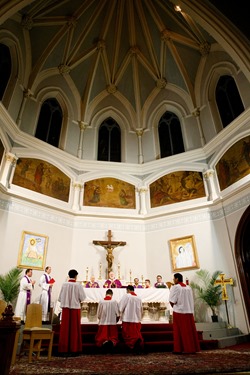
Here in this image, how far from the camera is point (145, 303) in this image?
8.95 meters

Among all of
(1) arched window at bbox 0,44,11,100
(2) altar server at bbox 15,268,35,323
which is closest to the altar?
(2) altar server at bbox 15,268,35,323

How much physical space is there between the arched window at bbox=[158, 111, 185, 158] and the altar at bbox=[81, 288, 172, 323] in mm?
7966

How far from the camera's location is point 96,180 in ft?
44.1

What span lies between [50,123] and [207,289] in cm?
1124

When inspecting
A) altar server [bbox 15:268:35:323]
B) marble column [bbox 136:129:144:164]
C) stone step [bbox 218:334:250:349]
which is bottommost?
stone step [bbox 218:334:250:349]

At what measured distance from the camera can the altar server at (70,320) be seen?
5688mm

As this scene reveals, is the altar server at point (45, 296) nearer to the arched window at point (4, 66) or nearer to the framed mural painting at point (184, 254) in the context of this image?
the framed mural painting at point (184, 254)

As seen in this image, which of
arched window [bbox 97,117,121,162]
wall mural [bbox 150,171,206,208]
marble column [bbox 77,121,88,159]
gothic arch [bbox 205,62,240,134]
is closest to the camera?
wall mural [bbox 150,171,206,208]

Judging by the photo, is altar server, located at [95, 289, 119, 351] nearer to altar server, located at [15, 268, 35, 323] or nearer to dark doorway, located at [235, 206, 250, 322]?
altar server, located at [15, 268, 35, 323]

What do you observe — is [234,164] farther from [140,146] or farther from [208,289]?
[140,146]

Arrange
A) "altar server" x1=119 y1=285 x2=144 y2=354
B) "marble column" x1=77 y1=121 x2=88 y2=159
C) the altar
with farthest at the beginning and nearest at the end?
1. "marble column" x1=77 y1=121 x2=88 y2=159
2. the altar
3. "altar server" x1=119 y1=285 x2=144 y2=354

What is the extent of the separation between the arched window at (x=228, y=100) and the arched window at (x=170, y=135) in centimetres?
262

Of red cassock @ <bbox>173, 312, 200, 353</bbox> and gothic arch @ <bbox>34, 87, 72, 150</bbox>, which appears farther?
gothic arch @ <bbox>34, 87, 72, 150</bbox>

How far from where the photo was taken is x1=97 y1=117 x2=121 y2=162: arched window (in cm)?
1500
